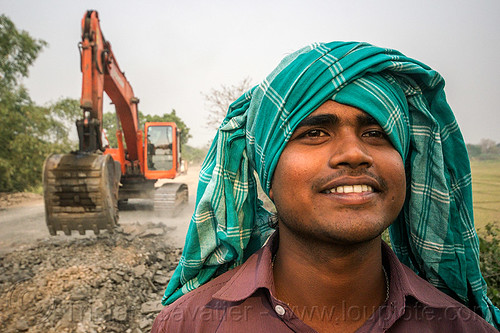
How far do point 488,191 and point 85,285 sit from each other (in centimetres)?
451

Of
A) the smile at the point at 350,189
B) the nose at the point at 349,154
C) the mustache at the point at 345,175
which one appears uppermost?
the nose at the point at 349,154

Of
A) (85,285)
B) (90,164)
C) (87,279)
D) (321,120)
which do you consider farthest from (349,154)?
(90,164)

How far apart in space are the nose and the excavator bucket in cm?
409

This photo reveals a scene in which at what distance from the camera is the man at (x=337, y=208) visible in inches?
46.8

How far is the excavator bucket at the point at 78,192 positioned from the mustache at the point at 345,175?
406 cm

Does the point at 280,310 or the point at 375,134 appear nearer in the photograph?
the point at 280,310

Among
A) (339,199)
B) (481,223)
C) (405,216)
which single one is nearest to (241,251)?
(339,199)

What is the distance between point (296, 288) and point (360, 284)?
10.7 inches

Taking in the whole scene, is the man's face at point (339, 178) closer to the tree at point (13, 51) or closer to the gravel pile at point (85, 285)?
the gravel pile at point (85, 285)

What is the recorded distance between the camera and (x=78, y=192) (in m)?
4.53

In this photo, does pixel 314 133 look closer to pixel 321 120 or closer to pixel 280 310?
pixel 321 120

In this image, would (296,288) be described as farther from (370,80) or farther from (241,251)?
(370,80)

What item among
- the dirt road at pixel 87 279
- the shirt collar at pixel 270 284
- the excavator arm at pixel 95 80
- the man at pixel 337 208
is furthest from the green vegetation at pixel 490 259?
the excavator arm at pixel 95 80

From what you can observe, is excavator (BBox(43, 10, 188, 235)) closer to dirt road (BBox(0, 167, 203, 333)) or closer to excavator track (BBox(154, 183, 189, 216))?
dirt road (BBox(0, 167, 203, 333))
